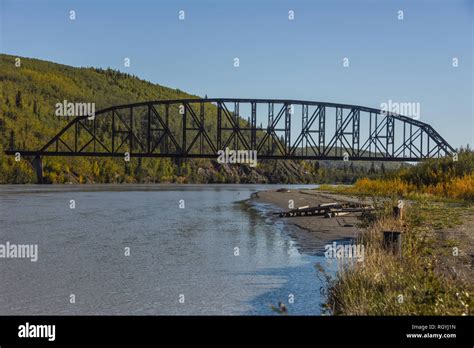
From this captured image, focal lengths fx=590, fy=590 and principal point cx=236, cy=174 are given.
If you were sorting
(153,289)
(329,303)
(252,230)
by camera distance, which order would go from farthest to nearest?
(252,230) < (153,289) < (329,303)

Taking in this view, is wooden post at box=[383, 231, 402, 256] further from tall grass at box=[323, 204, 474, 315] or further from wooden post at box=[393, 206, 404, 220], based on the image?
wooden post at box=[393, 206, 404, 220]

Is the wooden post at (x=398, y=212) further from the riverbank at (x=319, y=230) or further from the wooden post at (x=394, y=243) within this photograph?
the wooden post at (x=394, y=243)

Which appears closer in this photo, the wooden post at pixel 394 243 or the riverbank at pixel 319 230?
the wooden post at pixel 394 243

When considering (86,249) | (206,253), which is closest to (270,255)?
(206,253)

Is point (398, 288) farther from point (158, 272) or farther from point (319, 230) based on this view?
point (319, 230)

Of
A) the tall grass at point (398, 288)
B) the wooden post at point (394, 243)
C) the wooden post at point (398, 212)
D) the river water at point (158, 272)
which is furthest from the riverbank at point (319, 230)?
the tall grass at point (398, 288)

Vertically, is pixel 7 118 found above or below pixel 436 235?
above

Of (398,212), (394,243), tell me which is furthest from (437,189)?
(394,243)

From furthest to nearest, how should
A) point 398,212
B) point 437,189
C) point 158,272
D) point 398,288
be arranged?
point 437,189 < point 398,212 < point 158,272 < point 398,288

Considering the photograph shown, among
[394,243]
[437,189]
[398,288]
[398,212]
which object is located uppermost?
[398,212]
